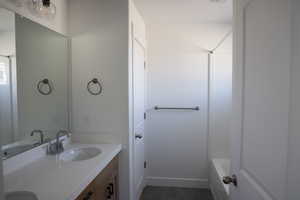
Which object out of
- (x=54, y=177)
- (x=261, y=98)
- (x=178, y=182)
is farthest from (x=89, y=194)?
(x=178, y=182)

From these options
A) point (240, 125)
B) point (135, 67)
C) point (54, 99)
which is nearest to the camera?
point (240, 125)

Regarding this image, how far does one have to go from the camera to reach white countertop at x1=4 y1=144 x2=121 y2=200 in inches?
40.5

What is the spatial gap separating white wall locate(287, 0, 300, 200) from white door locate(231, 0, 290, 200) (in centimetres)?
3

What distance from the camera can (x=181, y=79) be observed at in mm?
2809

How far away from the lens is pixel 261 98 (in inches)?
33.8

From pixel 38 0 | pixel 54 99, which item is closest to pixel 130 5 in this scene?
pixel 38 0

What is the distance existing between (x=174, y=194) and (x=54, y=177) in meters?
1.95

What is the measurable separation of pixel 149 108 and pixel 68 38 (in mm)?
1443

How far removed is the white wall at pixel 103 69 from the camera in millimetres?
1916

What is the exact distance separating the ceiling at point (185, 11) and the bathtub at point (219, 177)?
1.96 meters

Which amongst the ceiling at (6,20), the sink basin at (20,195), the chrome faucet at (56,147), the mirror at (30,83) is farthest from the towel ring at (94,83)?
the sink basin at (20,195)

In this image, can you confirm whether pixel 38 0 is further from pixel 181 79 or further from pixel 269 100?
pixel 181 79

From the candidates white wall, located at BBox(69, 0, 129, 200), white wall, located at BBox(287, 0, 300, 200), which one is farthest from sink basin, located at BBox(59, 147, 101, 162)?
white wall, located at BBox(287, 0, 300, 200)

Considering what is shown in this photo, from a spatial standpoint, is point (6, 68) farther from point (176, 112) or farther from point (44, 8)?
point (176, 112)
